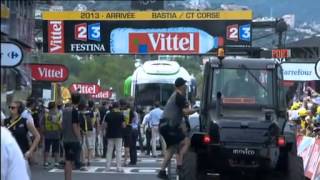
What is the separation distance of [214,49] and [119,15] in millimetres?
3622

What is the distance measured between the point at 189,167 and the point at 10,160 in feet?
24.7

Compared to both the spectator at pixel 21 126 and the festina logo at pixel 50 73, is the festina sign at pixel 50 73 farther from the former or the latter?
the spectator at pixel 21 126

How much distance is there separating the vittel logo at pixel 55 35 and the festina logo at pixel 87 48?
1.55ft

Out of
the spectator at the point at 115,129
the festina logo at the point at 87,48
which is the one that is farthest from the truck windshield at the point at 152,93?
the spectator at the point at 115,129

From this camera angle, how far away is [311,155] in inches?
675

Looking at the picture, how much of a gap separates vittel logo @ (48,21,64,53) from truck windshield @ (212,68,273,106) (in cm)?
1718

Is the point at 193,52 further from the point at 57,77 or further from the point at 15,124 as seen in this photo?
the point at 15,124

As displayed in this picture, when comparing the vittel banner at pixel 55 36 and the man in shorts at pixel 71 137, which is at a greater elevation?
the vittel banner at pixel 55 36

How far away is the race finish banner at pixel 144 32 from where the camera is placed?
29781 mm

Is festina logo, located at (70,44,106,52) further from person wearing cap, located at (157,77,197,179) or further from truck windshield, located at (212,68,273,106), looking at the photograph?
truck windshield, located at (212,68,273,106)

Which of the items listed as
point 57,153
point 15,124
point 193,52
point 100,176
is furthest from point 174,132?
point 193,52

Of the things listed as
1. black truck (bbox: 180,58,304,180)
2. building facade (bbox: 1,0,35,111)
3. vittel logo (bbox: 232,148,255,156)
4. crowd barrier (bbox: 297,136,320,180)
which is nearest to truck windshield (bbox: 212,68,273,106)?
black truck (bbox: 180,58,304,180)

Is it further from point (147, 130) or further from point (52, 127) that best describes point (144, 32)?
point (52, 127)

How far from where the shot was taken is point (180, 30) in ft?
98.3
